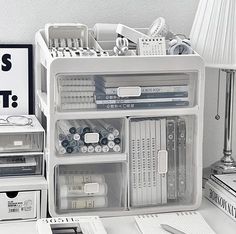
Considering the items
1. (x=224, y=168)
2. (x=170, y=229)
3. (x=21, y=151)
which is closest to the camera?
(x=170, y=229)

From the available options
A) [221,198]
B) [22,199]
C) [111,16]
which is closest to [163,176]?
[221,198]

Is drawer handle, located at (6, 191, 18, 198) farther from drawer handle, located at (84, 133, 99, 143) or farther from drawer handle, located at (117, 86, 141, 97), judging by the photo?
drawer handle, located at (117, 86, 141, 97)

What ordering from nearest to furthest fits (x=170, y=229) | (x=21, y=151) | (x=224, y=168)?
(x=170, y=229) → (x=21, y=151) → (x=224, y=168)

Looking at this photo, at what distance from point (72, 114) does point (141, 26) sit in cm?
40

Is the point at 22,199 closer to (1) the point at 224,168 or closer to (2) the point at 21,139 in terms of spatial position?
(2) the point at 21,139

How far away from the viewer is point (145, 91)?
131cm

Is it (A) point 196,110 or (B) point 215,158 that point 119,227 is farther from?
(B) point 215,158

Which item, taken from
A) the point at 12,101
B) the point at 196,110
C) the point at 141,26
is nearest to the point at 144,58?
the point at 196,110

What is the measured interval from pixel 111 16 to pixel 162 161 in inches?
16.5

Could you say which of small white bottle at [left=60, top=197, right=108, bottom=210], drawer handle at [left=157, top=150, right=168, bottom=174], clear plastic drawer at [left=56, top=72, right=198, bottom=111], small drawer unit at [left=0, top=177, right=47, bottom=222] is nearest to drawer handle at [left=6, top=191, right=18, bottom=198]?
small drawer unit at [left=0, top=177, right=47, bottom=222]

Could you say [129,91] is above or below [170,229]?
above

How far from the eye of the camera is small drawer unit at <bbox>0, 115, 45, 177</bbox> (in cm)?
132

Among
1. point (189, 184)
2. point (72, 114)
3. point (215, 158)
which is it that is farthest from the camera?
point (215, 158)

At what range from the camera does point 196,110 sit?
1.33m
